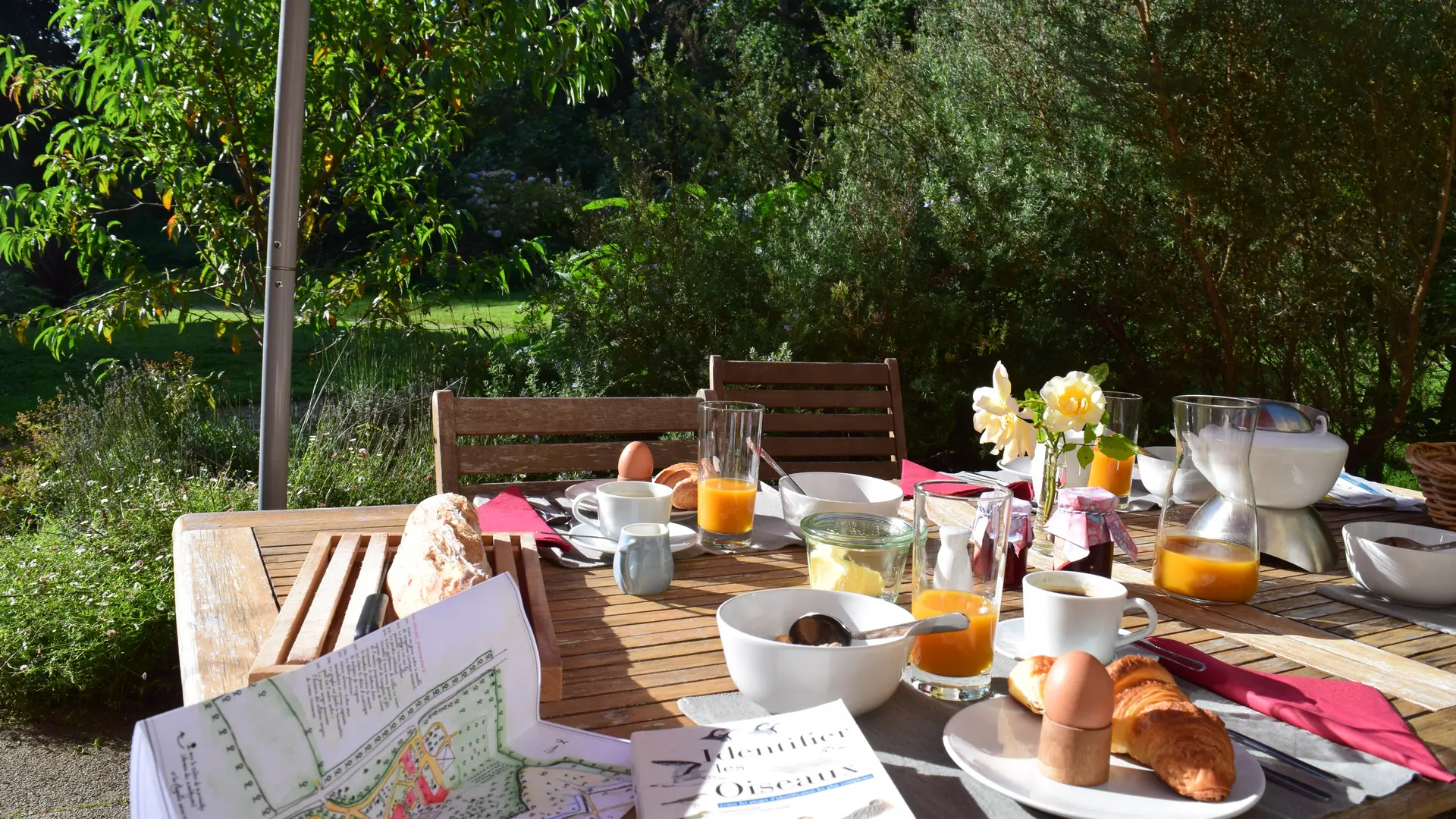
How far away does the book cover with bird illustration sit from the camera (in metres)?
0.78

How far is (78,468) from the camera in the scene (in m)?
3.78

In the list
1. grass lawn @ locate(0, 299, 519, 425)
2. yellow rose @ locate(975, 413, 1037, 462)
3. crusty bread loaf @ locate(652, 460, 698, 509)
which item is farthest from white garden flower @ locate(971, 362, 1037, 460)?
grass lawn @ locate(0, 299, 519, 425)

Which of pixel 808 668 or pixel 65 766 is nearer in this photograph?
pixel 808 668

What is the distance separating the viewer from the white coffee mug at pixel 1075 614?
110 centimetres

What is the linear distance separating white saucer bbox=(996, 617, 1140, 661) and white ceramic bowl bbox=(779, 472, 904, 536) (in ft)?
1.25

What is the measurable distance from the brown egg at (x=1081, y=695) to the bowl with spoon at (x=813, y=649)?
18cm

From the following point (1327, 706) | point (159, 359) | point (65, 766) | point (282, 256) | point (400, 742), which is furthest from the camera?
point (159, 359)

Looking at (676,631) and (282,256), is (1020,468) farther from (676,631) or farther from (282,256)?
(282,256)

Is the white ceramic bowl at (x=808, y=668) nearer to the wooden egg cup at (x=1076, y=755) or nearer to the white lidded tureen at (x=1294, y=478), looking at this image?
the wooden egg cup at (x=1076, y=755)

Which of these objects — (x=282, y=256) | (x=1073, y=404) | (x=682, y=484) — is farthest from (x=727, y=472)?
(x=282, y=256)

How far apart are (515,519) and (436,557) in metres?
0.49

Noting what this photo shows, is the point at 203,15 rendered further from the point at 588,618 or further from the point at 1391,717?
the point at 1391,717

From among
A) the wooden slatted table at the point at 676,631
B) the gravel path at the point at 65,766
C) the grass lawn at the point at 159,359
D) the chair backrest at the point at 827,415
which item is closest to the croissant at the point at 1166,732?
the wooden slatted table at the point at 676,631

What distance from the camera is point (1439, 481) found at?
189 centimetres
